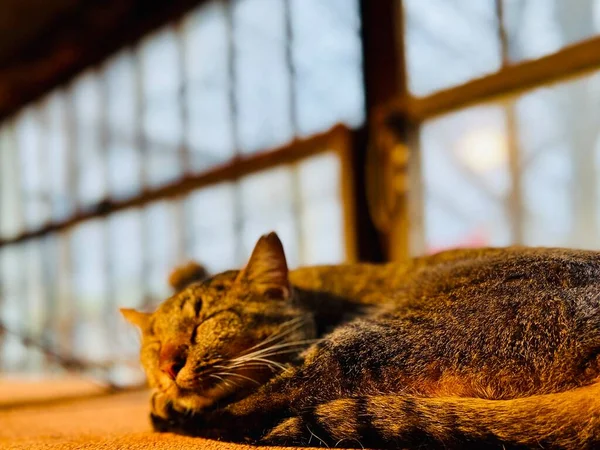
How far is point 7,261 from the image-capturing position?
4.21 metres

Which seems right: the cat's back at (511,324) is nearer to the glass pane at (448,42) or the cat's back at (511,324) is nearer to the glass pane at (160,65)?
the glass pane at (448,42)

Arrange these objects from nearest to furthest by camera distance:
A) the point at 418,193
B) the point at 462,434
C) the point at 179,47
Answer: the point at 462,434 < the point at 418,193 < the point at 179,47

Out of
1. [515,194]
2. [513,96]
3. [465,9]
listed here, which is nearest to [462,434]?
[515,194]

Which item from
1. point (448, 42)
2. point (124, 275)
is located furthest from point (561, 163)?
point (124, 275)

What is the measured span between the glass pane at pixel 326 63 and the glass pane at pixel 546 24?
1.86ft

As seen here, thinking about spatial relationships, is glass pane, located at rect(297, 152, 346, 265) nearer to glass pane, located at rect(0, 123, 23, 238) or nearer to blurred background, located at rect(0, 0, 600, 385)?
blurred background, located at rect(0, 0, 600, 385)

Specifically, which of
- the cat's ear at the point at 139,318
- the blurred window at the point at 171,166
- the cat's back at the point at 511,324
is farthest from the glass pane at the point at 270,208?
the cat's back at the point at 511,324

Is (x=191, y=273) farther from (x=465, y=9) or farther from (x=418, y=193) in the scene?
(x=465, y=9)

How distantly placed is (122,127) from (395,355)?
2.69 m

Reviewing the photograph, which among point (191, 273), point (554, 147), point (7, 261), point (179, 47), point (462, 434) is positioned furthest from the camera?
point (7, 261)

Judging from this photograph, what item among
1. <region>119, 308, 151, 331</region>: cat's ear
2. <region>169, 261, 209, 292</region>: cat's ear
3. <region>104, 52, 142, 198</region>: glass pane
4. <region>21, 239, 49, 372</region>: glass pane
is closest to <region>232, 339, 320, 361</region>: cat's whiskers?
<region>119, 308, 151, 331</region>: cat's ear

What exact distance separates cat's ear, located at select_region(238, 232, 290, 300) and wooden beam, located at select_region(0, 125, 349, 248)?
3.47 feet

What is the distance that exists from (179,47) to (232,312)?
6.83 feet

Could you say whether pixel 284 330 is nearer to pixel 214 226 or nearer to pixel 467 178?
pixel 467 178
